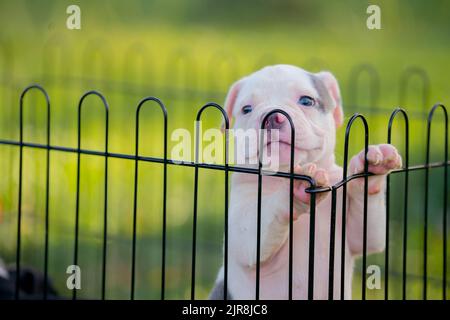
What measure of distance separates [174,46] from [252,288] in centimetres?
621

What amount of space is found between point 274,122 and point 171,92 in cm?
307

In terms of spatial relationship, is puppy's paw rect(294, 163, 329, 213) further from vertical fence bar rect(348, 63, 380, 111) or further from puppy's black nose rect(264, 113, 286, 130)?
vertical fence bar rect(348, 63, 380, 111)

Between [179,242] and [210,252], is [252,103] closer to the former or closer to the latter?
[210,252]

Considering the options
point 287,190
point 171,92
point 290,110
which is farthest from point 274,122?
point 171,92

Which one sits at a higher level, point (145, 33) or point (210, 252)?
point (145, 33)

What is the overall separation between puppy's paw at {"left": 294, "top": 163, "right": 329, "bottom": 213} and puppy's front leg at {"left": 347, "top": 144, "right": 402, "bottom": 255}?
19 centimetres

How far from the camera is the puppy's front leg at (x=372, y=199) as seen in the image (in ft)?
6.94

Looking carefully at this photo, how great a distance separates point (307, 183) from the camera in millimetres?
2035

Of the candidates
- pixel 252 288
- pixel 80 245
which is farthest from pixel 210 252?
pixel 252 288

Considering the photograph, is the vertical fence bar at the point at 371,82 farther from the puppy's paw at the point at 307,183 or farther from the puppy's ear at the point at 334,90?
the puppy's paw at the point at 307,183

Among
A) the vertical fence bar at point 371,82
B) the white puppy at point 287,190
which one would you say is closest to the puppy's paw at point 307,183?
the white puppy at point 287,190

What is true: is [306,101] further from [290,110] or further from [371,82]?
[371,82]

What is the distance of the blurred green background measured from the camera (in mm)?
4520
